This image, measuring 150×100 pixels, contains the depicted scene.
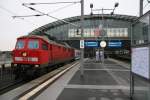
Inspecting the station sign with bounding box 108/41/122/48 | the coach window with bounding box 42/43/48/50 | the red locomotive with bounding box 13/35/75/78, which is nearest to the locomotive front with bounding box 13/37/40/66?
the red locomotive with bounding box 13/35/75/78

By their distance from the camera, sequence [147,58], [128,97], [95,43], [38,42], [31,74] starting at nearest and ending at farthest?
[147,58] < [128,97] < [31,74] < [38,42] < [95,43]

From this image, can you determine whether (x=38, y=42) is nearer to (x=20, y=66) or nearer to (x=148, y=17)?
(x=20, y=66)

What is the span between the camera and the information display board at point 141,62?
796 cm

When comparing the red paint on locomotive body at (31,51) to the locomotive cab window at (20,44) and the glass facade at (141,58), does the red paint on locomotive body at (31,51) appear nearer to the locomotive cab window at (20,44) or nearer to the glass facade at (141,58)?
the locomotive cab window at (20,44)

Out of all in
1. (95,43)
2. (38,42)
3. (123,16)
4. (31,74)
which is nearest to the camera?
(31,74)

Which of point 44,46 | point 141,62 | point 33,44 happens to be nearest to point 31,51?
point 33,44

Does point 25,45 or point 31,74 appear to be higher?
point 25,45

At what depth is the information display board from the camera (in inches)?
314

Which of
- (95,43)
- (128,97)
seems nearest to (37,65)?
(128,97)

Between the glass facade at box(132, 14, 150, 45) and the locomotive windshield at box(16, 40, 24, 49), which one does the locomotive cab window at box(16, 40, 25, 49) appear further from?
the glass facade at box(132, 14, 150, 45)

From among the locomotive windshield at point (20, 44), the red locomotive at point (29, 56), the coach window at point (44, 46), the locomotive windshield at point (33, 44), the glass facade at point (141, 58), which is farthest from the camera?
the coach window at point (44, 46)

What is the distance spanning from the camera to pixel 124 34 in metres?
104

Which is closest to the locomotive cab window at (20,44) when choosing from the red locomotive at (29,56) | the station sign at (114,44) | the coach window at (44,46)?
the red locomotive at (29,56)

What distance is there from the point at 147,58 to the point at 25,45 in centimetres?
1561
